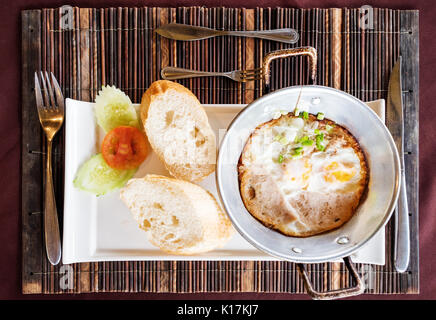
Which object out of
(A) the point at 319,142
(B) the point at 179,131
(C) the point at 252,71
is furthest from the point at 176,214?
(C) the point at 252,71

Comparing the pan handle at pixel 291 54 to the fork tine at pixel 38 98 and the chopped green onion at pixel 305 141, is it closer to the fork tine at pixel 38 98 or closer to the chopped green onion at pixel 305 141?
the chopped green onion at pixel 305 141

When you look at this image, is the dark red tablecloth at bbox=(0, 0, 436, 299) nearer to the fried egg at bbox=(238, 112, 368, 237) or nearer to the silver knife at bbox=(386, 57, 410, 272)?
the silver knife at bbox=(386, 57, 410, 272)

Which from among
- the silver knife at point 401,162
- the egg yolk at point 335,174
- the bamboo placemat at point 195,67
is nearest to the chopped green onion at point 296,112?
the egg yolk at point 335,174

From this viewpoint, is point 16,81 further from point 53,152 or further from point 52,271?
point 52,271

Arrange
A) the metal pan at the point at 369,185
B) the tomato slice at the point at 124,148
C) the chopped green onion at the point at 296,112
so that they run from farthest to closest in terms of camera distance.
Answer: the tomato slice at the point at 124,148, the chopped green onion at the point at 296,112, the metal pan at the point at 369,185

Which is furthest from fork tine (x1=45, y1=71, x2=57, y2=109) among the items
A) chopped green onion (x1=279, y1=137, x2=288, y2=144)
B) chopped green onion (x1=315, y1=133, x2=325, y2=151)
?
chopped green onion (x1=315, y1=133, x2=325, y2=151)
